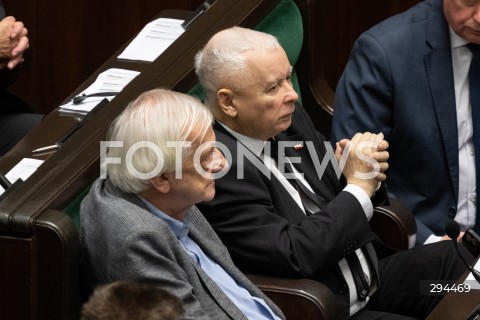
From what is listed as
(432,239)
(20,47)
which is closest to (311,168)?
(432,239)

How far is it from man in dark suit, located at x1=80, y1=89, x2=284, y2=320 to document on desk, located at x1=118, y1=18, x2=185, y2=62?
33.9 inches

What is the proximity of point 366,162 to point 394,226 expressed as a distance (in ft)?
0.86

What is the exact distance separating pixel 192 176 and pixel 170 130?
102mm

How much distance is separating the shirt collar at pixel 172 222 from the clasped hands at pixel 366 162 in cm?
49

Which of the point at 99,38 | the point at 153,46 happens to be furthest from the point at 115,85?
the point at 99,38

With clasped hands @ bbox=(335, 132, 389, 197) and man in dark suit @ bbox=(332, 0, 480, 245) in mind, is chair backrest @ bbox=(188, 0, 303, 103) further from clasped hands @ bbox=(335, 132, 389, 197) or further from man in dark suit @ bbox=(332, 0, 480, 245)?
clasped hands @ bbox=(335, 132, 389, 197)

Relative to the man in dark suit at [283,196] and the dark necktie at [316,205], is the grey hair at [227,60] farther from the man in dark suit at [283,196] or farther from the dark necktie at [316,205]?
the dark necktie at [316,205]

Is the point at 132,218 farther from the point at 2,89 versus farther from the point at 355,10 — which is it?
the point at 355,10

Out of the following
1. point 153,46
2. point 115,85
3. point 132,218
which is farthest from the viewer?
point 153,46

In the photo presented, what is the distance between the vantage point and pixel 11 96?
316 cm

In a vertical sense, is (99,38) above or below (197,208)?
below

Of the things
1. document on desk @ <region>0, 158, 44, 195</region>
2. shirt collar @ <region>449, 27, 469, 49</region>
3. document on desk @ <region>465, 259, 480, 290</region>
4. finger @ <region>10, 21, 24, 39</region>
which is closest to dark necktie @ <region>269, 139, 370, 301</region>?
document on desk @ <region>465, 259, 480, 290</region>

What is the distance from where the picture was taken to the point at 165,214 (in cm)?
200

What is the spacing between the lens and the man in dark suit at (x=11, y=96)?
298 cm
